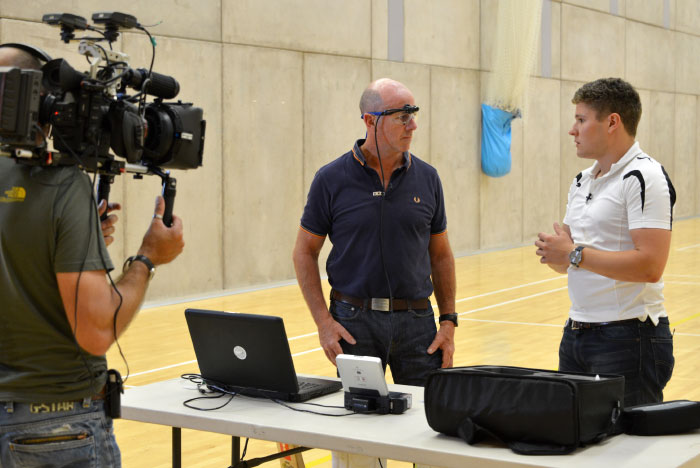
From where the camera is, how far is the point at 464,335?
7555mm

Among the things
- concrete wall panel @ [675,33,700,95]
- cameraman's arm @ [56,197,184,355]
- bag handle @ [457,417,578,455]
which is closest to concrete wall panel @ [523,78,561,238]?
concrete wall panel @ [675,33,700,95]

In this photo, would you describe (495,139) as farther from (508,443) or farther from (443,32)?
(508,443)

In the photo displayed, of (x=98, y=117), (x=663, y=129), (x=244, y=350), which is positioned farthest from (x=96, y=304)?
(x=663, y=129)

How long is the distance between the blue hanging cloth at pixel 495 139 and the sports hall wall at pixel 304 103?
14 centimetres

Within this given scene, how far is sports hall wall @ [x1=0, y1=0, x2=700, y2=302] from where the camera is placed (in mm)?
9195

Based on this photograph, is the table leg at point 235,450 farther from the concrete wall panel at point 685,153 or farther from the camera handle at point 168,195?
the concrete wall panel at point 685,153

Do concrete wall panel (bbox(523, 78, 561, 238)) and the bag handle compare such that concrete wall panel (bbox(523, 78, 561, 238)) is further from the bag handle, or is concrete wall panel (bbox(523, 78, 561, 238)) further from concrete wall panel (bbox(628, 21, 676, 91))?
the bag handle

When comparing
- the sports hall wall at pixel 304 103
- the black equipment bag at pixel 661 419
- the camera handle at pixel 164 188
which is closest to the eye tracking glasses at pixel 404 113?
the camera handle at pixel 164 188

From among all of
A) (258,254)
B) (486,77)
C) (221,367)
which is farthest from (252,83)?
(221,367)

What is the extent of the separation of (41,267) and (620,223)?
1898 mm

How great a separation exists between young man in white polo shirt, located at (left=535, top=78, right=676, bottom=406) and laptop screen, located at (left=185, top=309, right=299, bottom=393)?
3.33 feet

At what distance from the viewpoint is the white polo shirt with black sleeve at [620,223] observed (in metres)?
2.98

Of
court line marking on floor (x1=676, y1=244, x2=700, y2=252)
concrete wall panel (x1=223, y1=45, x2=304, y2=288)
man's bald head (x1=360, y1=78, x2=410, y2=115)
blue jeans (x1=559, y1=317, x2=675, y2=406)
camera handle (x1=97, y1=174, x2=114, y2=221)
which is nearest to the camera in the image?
camera handle (x1=97, y1=174, x2=114, y2=221)

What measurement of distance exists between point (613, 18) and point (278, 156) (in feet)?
30.7
